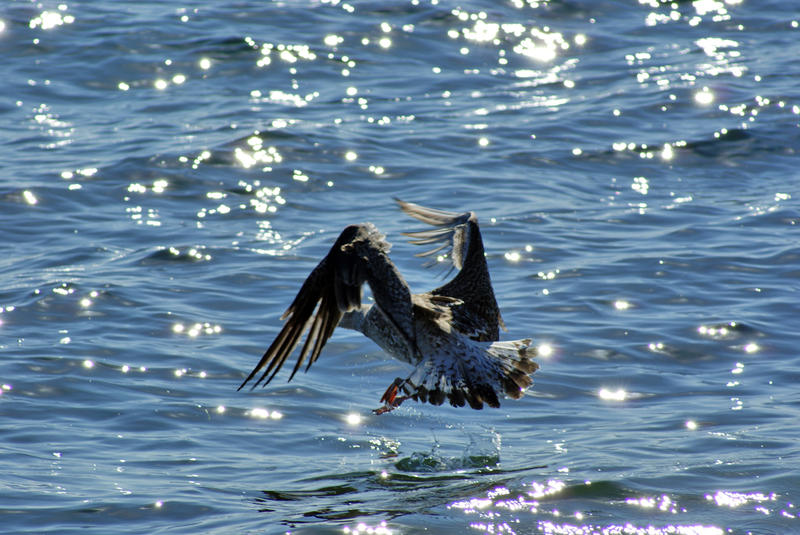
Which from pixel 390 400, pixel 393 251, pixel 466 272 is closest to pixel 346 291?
pixel 390 400

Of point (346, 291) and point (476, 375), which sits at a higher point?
point (346, 291)

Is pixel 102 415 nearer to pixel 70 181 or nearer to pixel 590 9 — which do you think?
pixel 70 181

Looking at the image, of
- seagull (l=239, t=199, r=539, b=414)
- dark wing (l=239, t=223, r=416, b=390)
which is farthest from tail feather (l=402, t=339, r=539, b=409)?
dark wing (l=239, t=223, r=416, b=390)

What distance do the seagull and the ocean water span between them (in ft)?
1.09

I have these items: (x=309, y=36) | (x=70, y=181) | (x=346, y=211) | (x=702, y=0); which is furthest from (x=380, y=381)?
(x=702, y=0)

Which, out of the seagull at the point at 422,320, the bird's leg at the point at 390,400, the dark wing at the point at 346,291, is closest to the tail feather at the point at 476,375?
the seagull at the point at 422,320

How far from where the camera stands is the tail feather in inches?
217

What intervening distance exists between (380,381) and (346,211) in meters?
3.03

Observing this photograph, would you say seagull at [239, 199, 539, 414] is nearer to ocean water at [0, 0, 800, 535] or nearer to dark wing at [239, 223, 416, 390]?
dark wing at [239, 223, 416, 390]

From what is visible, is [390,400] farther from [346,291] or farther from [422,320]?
[346,291]

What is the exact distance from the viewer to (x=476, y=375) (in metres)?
5.75

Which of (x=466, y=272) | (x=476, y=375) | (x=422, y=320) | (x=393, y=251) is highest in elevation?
(x=393, y=251)

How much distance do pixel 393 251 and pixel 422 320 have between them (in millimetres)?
2539

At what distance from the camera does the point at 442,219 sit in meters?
7.18
